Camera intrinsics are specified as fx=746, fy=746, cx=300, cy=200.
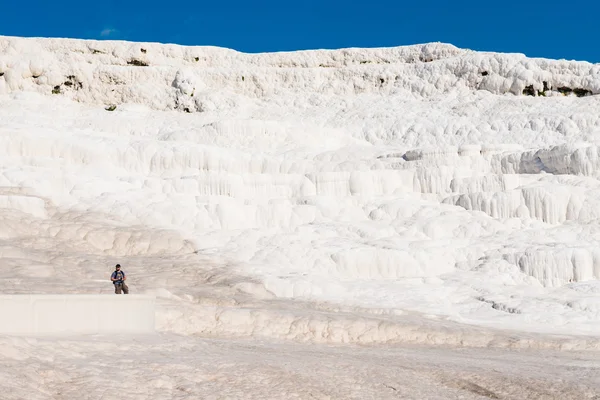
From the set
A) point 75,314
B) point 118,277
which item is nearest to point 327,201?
point 118,277

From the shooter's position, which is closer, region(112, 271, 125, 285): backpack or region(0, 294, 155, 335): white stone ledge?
region(0, 294, 155, 335): white stone ledge

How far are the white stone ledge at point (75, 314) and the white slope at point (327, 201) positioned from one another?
1438mm

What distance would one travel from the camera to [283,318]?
16.2 meters

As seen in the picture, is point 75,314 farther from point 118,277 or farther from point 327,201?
point 327,201

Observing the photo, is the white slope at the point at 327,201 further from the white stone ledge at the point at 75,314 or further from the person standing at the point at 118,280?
the white stone ledge at the point at 75,314

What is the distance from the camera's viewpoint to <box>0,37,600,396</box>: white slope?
18484 millimetres

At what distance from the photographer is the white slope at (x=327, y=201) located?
18.5 meters

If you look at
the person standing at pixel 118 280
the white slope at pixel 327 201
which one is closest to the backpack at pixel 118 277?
the person standing at pixel 118 280

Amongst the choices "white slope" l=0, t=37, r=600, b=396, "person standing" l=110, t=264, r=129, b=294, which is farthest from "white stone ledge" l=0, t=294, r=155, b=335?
"person standing" l=110, t=264, r=129, b=294

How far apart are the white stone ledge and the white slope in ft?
4.72

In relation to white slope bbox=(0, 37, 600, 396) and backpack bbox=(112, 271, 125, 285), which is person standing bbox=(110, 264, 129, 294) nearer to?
backpack bbox=(112, 271, 125, 285)

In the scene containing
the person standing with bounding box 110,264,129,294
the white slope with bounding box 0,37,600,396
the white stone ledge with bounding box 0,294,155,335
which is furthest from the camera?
the white slope with bounding box 0,37,600,396

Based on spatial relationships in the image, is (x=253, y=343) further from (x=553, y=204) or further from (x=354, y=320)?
(x=553, y=204)

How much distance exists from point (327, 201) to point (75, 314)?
601 inches
